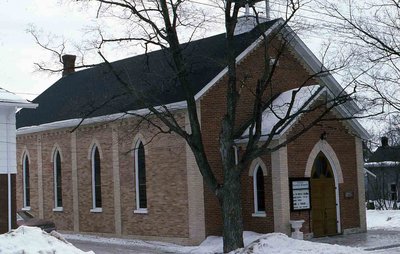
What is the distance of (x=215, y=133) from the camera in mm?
23594

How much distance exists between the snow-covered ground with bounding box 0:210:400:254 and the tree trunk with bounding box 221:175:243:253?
0.45m

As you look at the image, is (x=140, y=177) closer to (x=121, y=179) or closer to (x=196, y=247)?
(x=121, y=179)

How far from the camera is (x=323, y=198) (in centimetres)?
2469

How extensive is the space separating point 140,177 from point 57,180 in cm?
721

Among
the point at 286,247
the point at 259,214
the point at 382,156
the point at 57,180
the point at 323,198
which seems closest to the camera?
the point at 286,247

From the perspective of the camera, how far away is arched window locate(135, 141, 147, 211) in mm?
25453

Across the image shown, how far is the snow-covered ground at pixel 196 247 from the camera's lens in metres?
12.5

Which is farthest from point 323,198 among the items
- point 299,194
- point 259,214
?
point 259,214

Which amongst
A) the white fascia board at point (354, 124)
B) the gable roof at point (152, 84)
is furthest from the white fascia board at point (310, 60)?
the white fascia board at point (354, 124)

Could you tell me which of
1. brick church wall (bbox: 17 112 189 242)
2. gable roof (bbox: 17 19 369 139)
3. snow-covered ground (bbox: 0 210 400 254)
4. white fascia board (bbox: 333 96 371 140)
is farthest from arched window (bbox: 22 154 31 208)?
white fascia board (bbox: 333 96 371 140)

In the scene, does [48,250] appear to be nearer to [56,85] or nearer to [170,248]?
[170,248]

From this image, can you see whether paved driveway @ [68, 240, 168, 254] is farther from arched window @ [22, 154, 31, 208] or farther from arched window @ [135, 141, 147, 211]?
arched window @ [22, 154, 31, 208]

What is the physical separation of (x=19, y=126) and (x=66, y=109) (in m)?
4.33

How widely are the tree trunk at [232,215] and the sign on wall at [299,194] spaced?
4.80m
